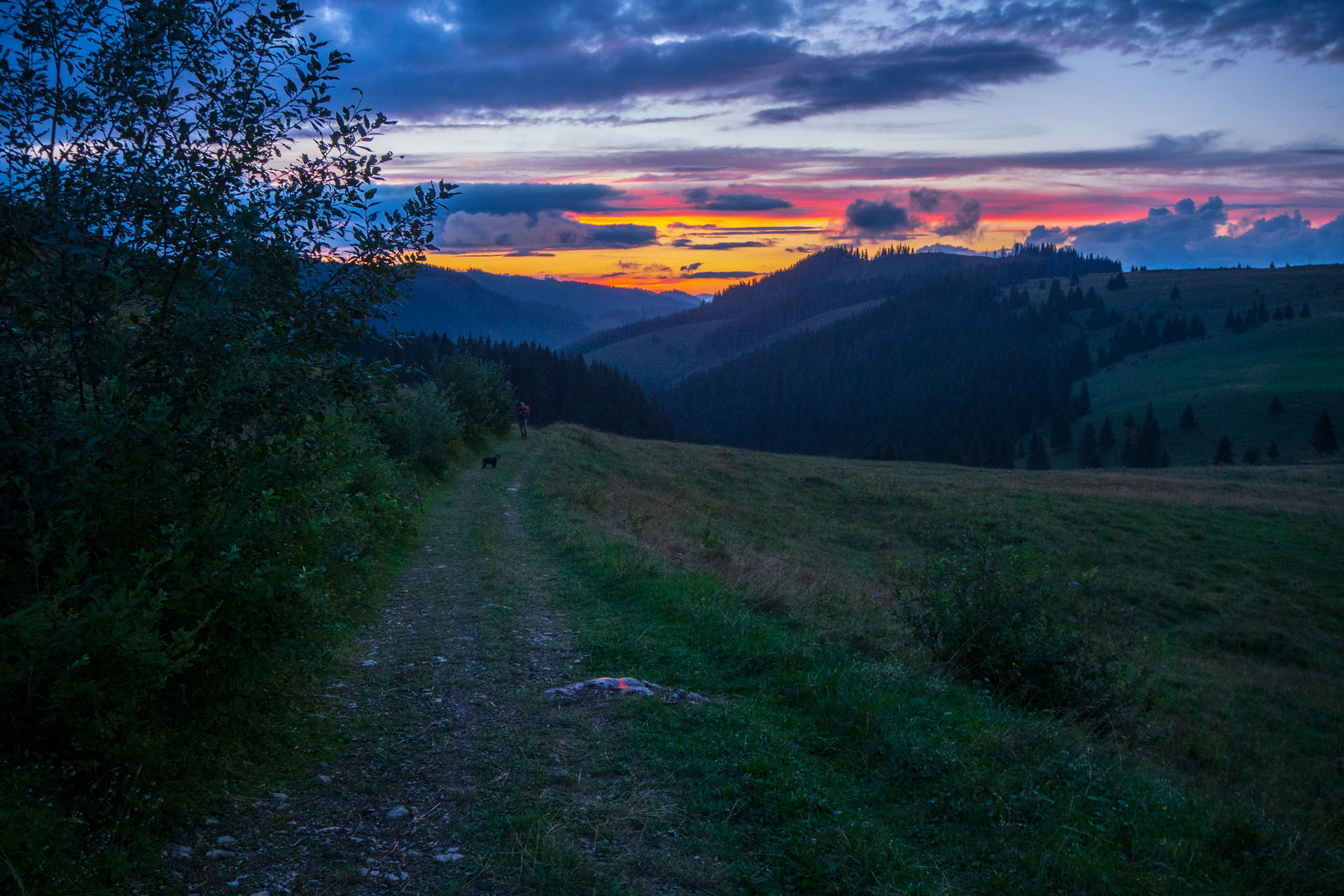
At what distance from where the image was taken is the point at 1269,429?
103m

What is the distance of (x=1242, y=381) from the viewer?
412 ft

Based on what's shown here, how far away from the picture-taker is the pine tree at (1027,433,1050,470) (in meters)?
119

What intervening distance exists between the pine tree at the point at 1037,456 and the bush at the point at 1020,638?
4779 inches

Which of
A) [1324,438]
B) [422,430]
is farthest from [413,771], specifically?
[1324,438]

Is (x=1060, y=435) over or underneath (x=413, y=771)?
underneath

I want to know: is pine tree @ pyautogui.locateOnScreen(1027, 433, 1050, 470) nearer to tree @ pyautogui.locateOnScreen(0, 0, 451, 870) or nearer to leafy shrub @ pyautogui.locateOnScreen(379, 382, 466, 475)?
leafy shrub @ pyautogui.locateOnScreen(379, 382, 466, 475)

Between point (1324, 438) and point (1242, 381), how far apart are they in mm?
38115

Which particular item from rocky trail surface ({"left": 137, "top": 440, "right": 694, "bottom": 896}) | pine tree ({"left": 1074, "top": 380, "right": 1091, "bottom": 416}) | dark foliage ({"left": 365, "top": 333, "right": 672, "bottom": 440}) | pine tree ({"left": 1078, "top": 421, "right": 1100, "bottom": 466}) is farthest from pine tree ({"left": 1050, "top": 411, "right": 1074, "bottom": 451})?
rocky trail surface ({"left": 137, "top": 440, "right": 694, "bottom": 896})

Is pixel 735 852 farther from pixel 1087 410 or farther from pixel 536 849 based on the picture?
pixel 1087 410

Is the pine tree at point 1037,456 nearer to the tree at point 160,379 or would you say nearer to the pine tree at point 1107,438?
the pine tree at point 1107,438

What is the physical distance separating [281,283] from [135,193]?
3.38 feet

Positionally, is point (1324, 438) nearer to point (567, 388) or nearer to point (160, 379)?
point (567, 388)

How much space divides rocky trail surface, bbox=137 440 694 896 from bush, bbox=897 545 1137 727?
4.89m

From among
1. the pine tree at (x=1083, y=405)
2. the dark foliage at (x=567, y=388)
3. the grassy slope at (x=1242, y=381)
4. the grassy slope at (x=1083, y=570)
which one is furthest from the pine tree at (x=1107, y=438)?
A: the dark foliage at (x=567, y=388)
